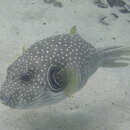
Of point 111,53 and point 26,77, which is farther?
point 111,53

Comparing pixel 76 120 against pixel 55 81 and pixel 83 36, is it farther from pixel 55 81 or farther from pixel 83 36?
pixel 83 36

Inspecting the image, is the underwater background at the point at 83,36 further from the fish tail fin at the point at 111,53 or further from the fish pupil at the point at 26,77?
the fish pupil at the point at 26,77

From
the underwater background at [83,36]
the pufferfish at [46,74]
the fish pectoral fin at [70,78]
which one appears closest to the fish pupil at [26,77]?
the pufferfish at [46,74]

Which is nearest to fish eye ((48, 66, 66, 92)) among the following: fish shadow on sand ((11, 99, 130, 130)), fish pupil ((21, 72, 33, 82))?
fish pupil ((21, 72, 33, 82))

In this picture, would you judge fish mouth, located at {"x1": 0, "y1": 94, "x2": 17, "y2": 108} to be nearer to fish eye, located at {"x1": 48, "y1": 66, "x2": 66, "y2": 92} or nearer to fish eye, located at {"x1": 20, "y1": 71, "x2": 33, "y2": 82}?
fish eye, located at {"x1": 20, "y1": 71, "x2": 33, "y2": 82}

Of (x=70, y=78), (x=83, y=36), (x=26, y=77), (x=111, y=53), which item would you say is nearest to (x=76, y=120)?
(x=70, y=78)

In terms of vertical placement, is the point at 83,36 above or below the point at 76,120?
below
